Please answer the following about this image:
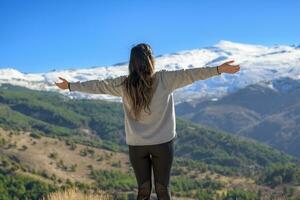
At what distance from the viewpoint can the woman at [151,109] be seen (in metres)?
7.60

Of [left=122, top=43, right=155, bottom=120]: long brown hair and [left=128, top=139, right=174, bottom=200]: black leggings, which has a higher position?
[left=122, top=43, right=155, bottom=120]: long brown hair

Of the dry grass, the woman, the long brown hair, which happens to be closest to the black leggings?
the woman

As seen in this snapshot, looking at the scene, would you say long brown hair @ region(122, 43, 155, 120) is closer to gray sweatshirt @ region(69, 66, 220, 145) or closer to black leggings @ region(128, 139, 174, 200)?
gray sweatshirt @ region(69, 66, 220, 145)

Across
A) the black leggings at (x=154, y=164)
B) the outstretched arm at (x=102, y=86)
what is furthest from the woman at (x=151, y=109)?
the outstretched arm at (x=102, y=86)

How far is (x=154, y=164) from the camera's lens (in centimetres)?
773

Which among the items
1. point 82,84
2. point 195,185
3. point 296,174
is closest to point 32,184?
point 195,185

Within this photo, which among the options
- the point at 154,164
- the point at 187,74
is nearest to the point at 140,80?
the point at 187,74

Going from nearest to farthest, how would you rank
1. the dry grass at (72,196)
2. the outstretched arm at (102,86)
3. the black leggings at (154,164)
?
the black leggings at (154,164) < the outstretched arm at (102,86) < the dry grass at (72,196)

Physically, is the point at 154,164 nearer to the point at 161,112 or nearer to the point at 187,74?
the point at 161,112

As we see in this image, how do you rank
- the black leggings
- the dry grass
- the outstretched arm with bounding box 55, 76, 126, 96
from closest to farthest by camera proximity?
the black leggings, the outstretched arm with bounding box 55, 76, 126, 96, the dry grass

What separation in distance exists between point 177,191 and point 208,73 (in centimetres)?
14045

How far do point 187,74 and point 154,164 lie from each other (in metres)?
1.21

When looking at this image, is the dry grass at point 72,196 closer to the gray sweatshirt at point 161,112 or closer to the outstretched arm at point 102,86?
the outstretched arm at point 102,86

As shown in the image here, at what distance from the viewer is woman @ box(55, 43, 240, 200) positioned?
760cm
